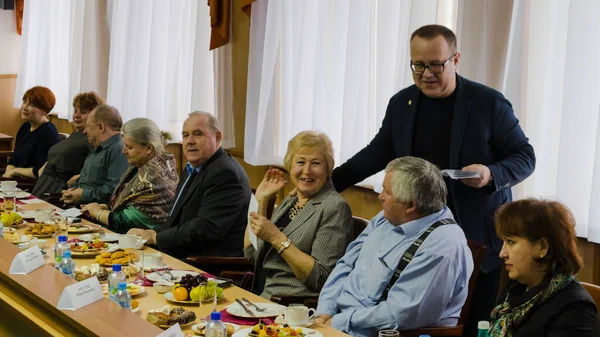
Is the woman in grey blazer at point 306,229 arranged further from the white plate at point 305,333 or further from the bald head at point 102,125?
the bald head at point 102,125

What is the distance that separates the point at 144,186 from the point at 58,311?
2.15 metres

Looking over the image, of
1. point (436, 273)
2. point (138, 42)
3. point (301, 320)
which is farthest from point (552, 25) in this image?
point (138, 42)

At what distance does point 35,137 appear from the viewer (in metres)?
7.08

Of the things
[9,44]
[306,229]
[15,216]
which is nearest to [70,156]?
[15,216]

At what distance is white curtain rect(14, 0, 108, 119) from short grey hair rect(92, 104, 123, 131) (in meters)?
3.16

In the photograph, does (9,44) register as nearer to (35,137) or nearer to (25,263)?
(35,137)

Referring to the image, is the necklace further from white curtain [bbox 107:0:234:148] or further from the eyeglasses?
white curtain [bbox 107:0:234:148]

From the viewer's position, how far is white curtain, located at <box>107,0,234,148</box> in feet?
22.0

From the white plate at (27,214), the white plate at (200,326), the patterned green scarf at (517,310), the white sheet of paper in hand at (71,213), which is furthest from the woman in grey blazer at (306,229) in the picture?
A: the white plate at (27,214)

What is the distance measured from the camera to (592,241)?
368cm

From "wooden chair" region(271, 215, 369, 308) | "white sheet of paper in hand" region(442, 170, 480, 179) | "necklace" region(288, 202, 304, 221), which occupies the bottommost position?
"wooden chair" region(271, 215, 369, 308)

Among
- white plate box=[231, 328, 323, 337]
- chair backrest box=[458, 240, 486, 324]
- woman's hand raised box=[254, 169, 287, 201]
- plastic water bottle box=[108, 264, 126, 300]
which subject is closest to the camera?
white plate box=[231, 328, 323, 337]

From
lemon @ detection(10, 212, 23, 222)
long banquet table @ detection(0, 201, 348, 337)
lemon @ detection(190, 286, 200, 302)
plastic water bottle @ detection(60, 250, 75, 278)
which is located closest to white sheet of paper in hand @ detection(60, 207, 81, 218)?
lemon @ detection(10, 212, 23, 222)

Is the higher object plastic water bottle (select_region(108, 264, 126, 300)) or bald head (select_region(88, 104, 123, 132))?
bald head (select_region(88, 104, 123, 132))
